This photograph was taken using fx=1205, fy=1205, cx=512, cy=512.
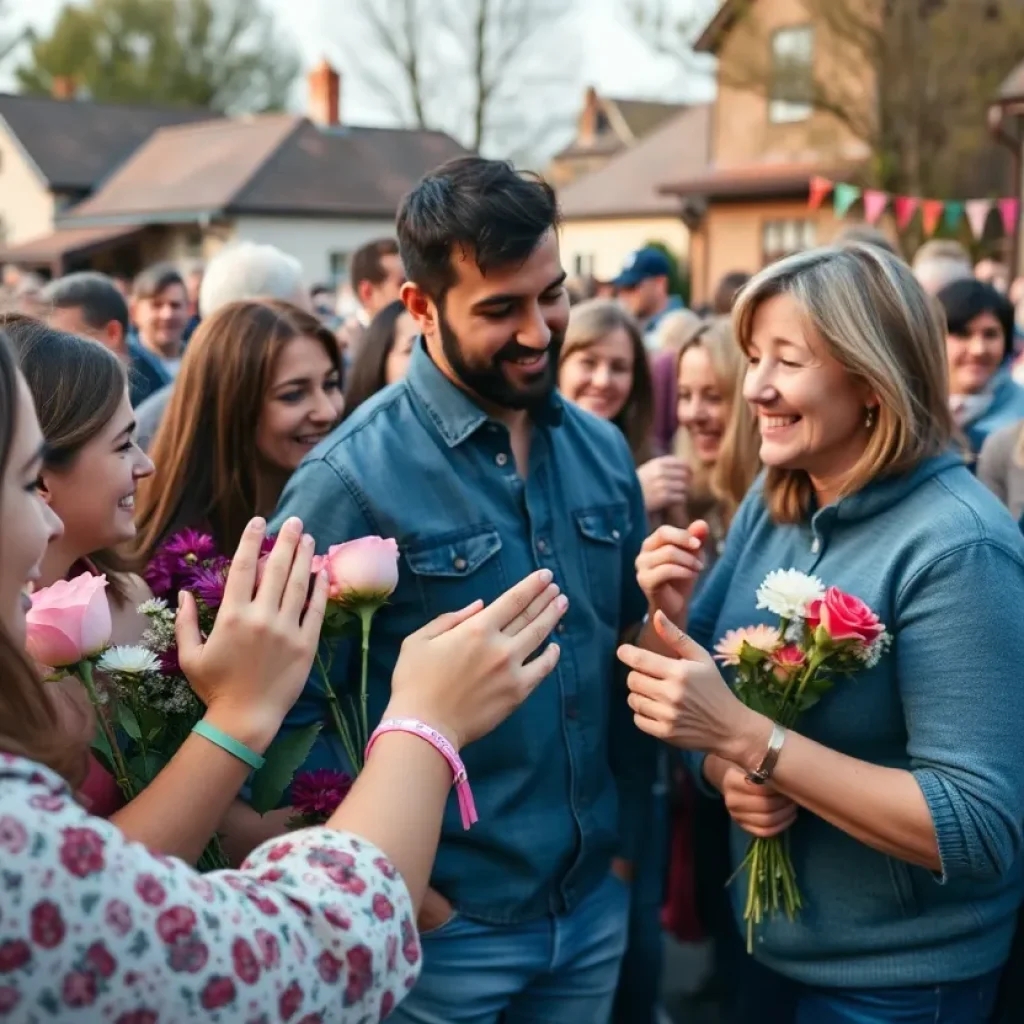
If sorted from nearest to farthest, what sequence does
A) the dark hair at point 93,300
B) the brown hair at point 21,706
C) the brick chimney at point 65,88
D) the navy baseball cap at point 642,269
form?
the brown hair at point 21,706 < the dark hair at point 93,300 < the navy baseball cap at point 642,269 < the brick chimney at point 65,88

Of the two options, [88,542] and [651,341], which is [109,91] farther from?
[88,542]

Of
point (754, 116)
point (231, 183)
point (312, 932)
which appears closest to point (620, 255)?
point (754, 116)

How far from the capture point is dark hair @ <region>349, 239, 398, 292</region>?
6.43 m

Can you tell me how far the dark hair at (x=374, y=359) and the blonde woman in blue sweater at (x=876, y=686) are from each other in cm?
214

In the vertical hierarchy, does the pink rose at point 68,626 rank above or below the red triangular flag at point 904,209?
below

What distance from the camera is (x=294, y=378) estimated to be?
3236 millimetres

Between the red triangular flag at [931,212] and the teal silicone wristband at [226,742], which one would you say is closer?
the teal silicone wristband at [226,742]

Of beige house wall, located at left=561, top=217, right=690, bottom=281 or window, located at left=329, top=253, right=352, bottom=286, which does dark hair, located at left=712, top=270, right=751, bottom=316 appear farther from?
window, located at left=329, top=253, right=352, bottom=286

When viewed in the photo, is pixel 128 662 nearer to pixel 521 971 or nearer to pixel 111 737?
pixel 111 737

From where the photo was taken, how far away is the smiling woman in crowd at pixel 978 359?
5.16 m

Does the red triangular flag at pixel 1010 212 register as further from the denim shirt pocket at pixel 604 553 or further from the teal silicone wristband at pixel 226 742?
the teal silicone wristband at pixel 226 742

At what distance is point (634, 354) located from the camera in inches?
182

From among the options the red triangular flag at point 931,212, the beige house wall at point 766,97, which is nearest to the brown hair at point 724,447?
the red triangular flag at point 931,212

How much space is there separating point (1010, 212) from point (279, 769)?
16243 millimetres
